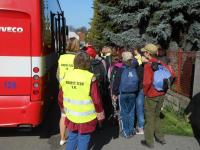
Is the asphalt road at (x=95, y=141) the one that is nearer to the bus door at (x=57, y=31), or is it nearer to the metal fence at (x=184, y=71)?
the metal fence at (x=184, y=71)

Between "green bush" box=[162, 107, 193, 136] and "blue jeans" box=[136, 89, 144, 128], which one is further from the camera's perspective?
"green bush" box=[162, 107, 193, 136]

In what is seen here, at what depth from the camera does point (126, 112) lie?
30.6 ft

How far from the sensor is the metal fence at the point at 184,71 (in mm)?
12103

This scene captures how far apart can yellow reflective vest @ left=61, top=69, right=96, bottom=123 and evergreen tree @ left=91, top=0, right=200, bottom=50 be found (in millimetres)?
12700

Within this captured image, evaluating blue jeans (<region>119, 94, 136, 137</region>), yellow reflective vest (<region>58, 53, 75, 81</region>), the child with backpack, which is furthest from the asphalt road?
yellow reflective vest (<region>58, 53, 75, 81</region>)

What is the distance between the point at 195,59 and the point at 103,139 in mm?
3726

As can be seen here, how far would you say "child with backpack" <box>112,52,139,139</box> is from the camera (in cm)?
899

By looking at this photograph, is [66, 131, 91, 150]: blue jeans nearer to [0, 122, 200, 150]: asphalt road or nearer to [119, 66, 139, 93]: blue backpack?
[0, 122, 200, 150]: asphalt road

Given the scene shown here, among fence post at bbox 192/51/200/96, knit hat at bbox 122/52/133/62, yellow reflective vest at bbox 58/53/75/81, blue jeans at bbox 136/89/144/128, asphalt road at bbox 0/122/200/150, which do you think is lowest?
asphalt road at bbox 0/122/200/150

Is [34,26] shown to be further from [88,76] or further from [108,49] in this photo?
[108,49]

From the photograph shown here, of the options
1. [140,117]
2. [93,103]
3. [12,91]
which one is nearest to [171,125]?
[140,117]

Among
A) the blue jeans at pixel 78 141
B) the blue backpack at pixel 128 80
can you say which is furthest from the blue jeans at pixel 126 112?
the blue jeans at pixel 78 141

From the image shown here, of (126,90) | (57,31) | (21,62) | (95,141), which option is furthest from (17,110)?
(57,31)

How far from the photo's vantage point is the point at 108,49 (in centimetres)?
1177
